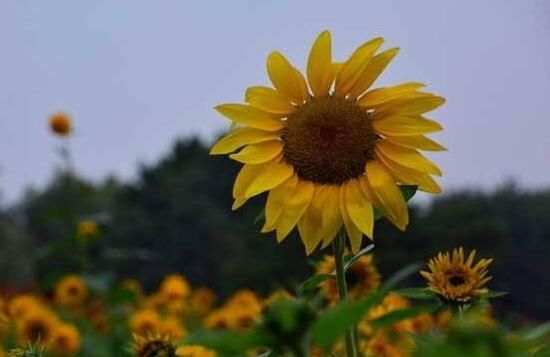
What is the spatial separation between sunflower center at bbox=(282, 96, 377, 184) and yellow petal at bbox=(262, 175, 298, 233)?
0.10 ft

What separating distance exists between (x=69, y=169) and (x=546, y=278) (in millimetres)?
12161

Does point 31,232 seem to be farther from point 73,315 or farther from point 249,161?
point 249,161

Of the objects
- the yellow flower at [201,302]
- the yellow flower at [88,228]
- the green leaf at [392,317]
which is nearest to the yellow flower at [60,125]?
the yellow flower at [88,228]

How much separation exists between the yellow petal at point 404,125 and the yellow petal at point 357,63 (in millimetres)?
48

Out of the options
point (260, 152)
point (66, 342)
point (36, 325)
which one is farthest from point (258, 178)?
point (36, 325)

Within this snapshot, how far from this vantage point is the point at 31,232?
26562 millimetres

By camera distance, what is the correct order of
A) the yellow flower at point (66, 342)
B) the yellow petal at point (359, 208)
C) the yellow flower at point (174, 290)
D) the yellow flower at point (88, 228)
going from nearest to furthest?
1. the yellow petal at point (359, 208)
2. the yellow flower at point (66, 342)
3. the yellow flower at point (88, 228)
4. the yellow flower at point (174, 290)

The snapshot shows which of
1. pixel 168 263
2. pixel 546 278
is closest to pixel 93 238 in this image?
pixel 546 278

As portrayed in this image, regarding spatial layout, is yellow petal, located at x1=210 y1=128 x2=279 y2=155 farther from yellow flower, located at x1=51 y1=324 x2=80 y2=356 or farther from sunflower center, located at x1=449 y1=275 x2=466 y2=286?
yellow flower, located at x1=51 y1=324 x2=80 y2=356

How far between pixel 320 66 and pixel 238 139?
0.42ft

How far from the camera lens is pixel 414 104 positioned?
1.07m

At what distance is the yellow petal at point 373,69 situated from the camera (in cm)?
112

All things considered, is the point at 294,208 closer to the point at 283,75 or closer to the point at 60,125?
the point at 283,75

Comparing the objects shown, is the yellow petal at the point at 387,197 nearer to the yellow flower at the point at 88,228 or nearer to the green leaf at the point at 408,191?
the green leaf at the point at 408,191
